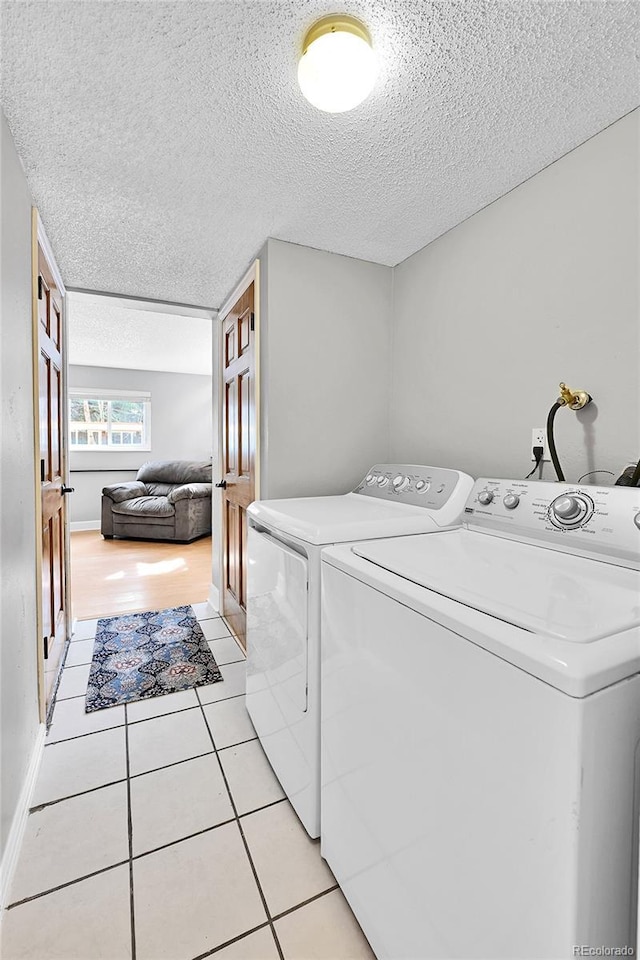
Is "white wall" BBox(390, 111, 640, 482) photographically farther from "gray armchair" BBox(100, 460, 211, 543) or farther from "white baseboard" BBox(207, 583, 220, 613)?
"gray armchair" BBox(100, 460, 211, 543)

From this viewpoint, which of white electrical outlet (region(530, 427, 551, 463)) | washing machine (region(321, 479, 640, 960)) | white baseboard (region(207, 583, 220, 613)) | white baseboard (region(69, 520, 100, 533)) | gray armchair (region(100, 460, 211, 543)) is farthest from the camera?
white baseboard (region(69, 520, 100, 533))

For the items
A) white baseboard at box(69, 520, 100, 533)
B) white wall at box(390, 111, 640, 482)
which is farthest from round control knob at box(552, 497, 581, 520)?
white baseboard at box(69, 520, 100, 533)

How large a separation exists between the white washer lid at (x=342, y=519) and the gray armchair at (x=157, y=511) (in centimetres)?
345

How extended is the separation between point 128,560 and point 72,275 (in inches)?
105

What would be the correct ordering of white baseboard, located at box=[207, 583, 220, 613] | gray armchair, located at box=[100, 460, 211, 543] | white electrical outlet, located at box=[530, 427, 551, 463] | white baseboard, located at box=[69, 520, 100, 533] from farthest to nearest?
white baseboard, located at box=[69, 520, 100, 533] → gray armchair, located at box=[100, 460, 211, 543] → white baseboard, located at box=[207, 583, 220, 613] → white electrical outlet, located at box=[530, 427, 551, 463]

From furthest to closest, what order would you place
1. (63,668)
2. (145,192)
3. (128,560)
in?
1. (128,560)
2. (63,668)
3. (145,192)

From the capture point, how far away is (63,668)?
86.8 inches

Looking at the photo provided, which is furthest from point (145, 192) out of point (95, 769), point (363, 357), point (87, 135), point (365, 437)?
point (95, 769)

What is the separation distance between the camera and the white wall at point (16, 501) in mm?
1208

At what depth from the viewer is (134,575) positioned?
3734 millimetres

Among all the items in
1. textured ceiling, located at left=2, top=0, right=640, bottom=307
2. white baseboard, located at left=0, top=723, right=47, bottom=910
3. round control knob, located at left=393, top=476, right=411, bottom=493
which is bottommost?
white baseboard, located at left=0, top=723, right=47, bottom=910

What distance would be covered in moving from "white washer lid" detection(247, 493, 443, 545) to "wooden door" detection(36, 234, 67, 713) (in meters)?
0.96

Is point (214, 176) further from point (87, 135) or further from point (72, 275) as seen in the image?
point (72, 275)

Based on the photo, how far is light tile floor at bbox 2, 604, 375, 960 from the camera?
102cm
